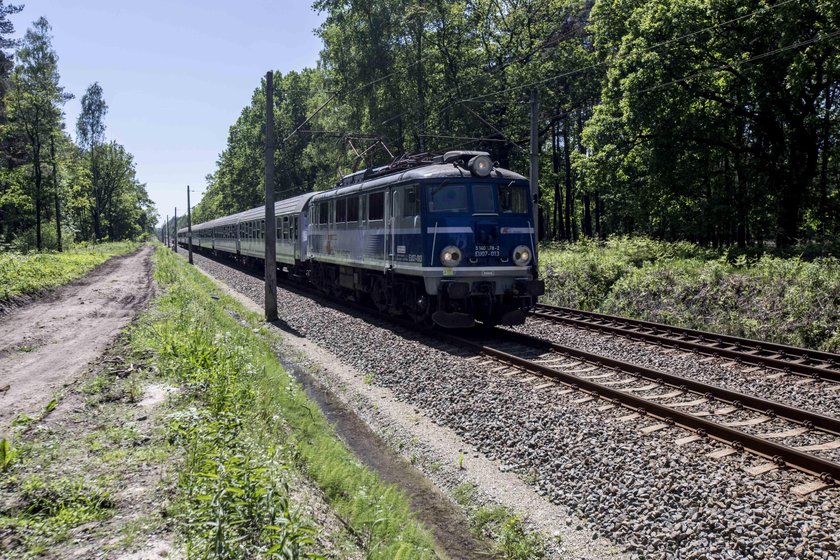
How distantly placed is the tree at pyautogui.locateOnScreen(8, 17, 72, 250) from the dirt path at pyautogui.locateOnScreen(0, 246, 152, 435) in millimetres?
24292

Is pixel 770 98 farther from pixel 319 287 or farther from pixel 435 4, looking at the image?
pixel 435 4

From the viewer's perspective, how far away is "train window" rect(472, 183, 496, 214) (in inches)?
494

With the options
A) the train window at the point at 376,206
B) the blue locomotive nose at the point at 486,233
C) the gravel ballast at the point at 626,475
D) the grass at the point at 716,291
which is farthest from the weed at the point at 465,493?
the train window at the point at 376,206

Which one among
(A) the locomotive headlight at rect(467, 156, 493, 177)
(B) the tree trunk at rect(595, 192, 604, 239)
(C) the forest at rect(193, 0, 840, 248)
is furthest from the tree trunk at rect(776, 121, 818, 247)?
(B) the tree trunk at rect(595, 192, 604, 239)

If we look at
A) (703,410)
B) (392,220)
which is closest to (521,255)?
(392,220)

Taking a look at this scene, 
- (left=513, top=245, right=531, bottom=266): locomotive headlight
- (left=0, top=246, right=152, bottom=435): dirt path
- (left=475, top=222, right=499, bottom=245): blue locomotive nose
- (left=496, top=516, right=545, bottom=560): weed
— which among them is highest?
(left=475, top=222, right=499, bottom=245): blue locomotive nose

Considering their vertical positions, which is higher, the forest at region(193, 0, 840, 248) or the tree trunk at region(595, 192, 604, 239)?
the forest at region(193, 0, 840, 248)

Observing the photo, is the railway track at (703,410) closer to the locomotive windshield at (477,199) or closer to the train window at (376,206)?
the locomotive windshield at (477,199)

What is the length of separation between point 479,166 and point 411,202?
1.62 meters

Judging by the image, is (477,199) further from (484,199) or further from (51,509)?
(51,509)

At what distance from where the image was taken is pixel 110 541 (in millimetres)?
3836

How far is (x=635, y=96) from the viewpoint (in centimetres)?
2145

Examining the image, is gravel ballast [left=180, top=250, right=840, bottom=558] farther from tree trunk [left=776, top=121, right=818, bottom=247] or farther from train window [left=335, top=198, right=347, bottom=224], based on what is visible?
tree trunk [left=776, top=121, right=818, bottom=247]

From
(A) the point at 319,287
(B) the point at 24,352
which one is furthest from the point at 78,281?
(B) the point at 24,352
